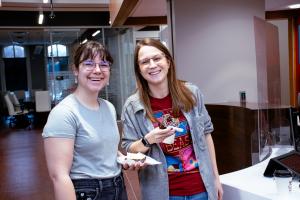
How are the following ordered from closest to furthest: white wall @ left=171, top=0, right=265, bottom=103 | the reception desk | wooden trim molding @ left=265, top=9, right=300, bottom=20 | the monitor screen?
the monitor screen → the reception desk → white wall @ left=171, top=0, right=265, bottom=103 → wooden trim molding @ left=265, top=9, right=300, bottom=20

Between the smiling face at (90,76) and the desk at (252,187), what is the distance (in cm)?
88

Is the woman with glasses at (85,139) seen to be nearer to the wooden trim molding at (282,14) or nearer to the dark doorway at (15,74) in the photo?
the wooden trim molding at (282,14)

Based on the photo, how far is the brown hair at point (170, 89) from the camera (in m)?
1.72

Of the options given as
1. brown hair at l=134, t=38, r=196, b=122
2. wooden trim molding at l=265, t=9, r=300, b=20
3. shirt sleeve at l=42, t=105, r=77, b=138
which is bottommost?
shirt sleeve at l=42, t=105, r=77, b=138

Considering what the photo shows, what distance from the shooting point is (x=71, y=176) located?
1.38 metres

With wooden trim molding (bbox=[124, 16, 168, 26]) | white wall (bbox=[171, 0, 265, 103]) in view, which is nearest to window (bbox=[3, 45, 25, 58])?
wooden trim molding (bbox=[124, 16, 168, 26])

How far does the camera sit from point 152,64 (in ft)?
5.52

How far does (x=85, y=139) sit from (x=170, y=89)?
0.59m

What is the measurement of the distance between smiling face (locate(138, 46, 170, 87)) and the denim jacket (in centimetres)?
14

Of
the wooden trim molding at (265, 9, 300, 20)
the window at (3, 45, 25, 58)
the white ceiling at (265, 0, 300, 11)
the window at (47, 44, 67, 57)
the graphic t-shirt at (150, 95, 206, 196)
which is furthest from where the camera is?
the window at (3, 45, 25, 58)

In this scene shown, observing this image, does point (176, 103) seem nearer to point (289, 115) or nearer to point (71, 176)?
point (71, 176)

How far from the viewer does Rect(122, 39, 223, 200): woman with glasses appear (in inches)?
65.8

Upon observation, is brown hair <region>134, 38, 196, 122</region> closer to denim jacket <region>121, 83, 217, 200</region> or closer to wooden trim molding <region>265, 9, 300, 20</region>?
denim jacket <region>121, 83, 217, 200</region>

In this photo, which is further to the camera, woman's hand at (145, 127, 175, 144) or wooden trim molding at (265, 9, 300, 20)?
wooden trim molding at (265, 9, 300, 20)
